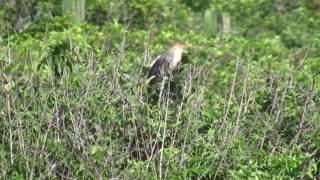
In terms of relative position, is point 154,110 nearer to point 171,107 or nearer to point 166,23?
point 171,107

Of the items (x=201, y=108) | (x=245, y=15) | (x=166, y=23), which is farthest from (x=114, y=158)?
(x=245, y=15)

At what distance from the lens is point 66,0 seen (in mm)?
11391

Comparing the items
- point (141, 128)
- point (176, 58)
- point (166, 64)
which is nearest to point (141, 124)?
point (141, 128)

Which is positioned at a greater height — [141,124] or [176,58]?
[176,58]

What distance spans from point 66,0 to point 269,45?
2547 mm

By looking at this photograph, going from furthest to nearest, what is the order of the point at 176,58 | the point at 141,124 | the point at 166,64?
the point at 176,58 < the point at 166,64 < the point at 141,124

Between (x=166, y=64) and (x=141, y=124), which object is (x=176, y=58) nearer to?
(x=166, y=64)

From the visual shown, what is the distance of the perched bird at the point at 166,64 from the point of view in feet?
21.3

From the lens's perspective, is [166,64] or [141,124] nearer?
[141,124]

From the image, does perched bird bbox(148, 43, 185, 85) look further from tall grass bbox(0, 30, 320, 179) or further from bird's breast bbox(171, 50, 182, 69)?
tall grass bbox(0, 30, 320, 179)

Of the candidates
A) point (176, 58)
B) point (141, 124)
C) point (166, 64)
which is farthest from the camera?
point (176, 58)

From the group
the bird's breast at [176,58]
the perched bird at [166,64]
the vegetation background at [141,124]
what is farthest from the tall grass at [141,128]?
the bird's breast at [176,58]

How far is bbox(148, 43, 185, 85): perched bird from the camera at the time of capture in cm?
648

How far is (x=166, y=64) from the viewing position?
6691mm
